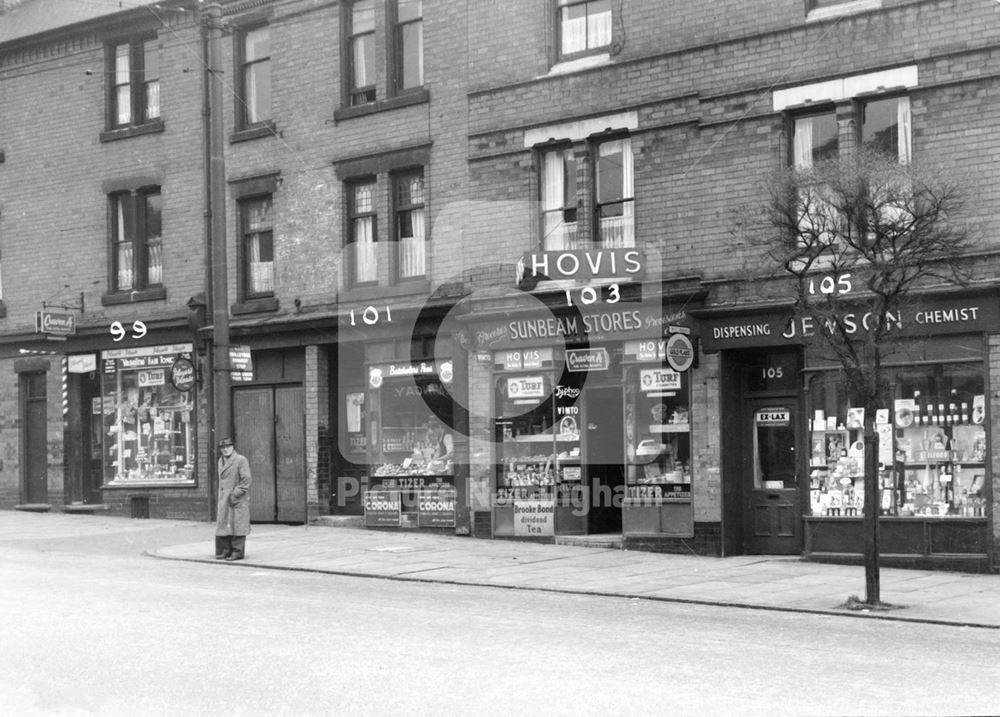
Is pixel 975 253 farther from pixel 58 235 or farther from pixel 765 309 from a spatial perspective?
pixel 58 235

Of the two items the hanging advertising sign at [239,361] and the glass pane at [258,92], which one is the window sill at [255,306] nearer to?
the glass pane at [258,92]

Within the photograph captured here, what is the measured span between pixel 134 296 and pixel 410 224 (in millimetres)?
6504

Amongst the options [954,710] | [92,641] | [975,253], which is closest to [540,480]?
[975,253]

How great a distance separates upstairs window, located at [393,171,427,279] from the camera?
22.2 meters

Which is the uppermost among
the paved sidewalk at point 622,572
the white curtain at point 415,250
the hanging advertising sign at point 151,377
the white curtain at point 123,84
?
the white curtain at point 123,84

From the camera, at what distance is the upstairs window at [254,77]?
24234mm

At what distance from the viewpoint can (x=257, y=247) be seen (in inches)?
960

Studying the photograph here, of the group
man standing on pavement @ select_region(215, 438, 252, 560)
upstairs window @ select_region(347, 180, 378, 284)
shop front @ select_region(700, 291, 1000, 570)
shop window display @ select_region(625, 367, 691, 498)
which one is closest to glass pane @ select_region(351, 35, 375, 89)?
upstairs window @ select_region(347, 180, 378, 284)

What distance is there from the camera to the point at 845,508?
17922mm

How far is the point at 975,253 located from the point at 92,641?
11.6 metres

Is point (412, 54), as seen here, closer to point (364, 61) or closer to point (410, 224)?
point (364, 61)

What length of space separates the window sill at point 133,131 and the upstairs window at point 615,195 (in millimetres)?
9758

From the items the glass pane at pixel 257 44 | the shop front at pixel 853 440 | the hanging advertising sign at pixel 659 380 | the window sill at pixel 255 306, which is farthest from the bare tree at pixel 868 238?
the glass pane at pixel 257 44

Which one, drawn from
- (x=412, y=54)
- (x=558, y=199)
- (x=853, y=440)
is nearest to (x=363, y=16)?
(x=412, y=54)
